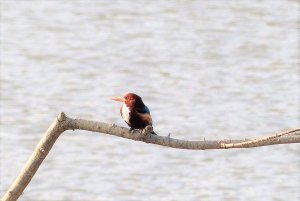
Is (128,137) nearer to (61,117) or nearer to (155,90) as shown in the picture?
(61,117)

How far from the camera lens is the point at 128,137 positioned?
15.0 feet

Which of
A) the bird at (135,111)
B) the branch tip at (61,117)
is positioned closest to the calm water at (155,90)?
the bird at (135,111)

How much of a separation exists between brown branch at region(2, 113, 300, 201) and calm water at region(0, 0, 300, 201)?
518 cm

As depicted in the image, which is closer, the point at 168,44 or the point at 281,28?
the point at 168,44

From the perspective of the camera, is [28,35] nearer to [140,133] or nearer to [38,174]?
[38,174]

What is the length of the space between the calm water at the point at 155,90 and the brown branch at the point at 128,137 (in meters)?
5.18

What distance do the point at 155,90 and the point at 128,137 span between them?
831 cm

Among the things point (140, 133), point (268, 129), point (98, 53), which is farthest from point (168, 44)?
point (140, 133)

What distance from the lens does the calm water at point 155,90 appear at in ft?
34.4

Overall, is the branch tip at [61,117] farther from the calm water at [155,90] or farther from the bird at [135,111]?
the calm water at [155,90]

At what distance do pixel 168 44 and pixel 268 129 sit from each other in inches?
132

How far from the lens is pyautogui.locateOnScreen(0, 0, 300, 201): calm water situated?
1049 cm

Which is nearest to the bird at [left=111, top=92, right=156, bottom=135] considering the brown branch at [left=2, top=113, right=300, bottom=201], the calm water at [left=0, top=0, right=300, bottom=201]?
the brown branch at [left=2, top=113, right=300, bottom=201]

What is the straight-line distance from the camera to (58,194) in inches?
400
